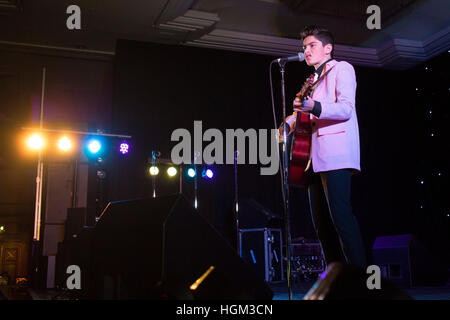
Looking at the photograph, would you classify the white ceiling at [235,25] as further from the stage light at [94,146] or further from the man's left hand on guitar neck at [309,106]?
the man's left hand on guitar neck at [309,106]

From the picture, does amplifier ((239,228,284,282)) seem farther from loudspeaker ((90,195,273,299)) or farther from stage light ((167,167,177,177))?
loudspeaker ((90,195,273,299))

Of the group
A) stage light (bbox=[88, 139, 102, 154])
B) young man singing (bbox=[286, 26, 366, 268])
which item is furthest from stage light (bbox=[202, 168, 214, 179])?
young man singing (bbox=[286, 26, 366, 268])

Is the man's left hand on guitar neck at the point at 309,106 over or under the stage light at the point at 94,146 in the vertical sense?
under

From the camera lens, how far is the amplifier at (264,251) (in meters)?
5.43

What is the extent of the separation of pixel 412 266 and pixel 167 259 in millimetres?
3840

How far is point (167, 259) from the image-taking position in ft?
5.19

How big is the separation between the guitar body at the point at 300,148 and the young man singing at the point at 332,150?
0.04 meters

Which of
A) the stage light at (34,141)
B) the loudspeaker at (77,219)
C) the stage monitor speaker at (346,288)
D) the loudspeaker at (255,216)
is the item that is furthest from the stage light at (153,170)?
the stage monitor speaker at (346,288)

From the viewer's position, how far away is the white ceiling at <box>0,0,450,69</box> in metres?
5.66

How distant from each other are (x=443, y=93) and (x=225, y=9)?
3.69 meters

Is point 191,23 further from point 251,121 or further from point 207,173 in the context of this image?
point 207,173

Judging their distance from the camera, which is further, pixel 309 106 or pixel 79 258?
pixel 79 258

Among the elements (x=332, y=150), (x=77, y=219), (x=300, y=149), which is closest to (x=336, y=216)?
(x=332, y=150)
